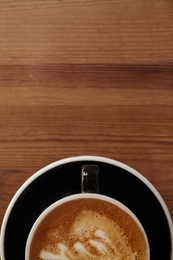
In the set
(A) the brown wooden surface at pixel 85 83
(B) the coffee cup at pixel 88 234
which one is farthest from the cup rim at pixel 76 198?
(A) the brown wooden surface at pixel 85 83

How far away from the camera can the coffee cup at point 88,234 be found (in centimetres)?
83

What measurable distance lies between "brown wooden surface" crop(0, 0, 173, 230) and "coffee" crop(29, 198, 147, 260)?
123 mm

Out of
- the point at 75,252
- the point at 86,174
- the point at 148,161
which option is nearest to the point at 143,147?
the point at 148,161

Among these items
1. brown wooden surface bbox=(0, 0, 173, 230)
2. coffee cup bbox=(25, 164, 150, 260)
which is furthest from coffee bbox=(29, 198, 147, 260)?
brown wooden surface bbox=(0, 0, 173, 230)

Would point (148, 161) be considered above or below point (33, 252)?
above

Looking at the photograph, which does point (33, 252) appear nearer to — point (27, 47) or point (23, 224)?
point (23, 224)

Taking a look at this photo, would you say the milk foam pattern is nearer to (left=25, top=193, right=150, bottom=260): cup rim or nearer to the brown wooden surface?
(left=25, top=193, right=150, bottom=260): cup rim

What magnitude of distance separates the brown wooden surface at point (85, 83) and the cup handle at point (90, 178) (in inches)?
3.1

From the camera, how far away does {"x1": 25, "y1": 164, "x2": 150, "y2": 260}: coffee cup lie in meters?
0.83

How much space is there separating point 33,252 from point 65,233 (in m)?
0.07

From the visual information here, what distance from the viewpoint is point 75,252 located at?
33.0 inches

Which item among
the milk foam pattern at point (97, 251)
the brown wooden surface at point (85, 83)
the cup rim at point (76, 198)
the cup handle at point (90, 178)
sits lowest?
the milk foam pattern at point (97, 251)

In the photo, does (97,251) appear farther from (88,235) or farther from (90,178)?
(90,178)

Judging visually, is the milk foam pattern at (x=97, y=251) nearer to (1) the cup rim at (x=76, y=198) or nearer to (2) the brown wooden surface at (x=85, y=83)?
(1) the cup rim at (x=76, y=198)
